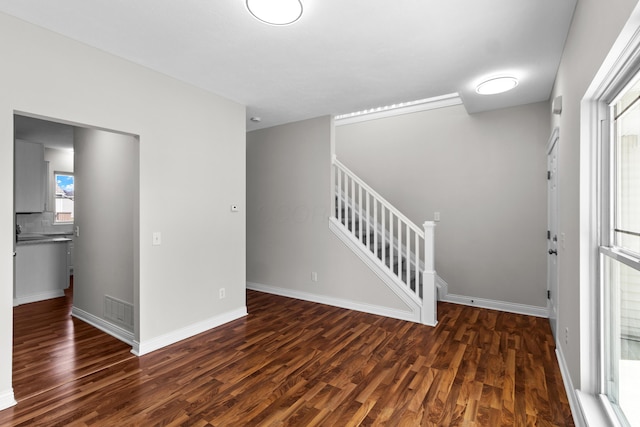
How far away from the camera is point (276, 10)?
206 centimetres

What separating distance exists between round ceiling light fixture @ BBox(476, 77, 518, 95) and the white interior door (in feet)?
2.15

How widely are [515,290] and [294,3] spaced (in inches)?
163

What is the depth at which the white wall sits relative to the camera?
2.17m

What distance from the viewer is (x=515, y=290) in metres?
4.12

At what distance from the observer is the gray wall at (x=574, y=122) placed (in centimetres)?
Result: 146

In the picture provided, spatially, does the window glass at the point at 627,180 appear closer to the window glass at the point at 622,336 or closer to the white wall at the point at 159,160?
the window glass at the point at 622,336

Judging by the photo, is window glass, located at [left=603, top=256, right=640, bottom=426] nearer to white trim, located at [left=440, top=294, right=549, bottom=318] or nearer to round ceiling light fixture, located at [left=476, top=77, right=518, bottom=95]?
round ceiling light fixture, located at [left=476, top=77, right=518, bottom=95]

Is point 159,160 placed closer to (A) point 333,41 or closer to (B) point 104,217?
(B) point 104,217

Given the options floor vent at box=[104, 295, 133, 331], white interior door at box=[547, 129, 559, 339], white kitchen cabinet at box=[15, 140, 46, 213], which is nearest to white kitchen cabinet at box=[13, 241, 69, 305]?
white kitchen cabinet at box=[15, 140, 46, 213]

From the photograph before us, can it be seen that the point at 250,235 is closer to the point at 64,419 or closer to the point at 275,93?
Result: the point at 275,93

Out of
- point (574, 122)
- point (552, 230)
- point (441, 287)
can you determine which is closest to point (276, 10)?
point (574, 122)

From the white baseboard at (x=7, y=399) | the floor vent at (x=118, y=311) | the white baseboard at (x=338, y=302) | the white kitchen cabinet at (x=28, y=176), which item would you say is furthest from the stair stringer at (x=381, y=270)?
the white kitchen cabinet at (x=28, y=176)

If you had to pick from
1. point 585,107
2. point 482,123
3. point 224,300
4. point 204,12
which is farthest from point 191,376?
point 482,123

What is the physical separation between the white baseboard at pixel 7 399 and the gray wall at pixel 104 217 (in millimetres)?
1085
